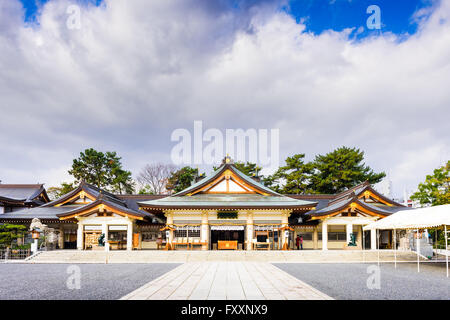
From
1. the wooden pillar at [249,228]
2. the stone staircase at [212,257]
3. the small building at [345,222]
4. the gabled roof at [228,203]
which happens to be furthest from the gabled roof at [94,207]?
the small building at [345,222]

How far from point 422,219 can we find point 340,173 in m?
28.5

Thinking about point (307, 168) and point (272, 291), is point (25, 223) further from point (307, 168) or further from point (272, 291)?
point (307, 168)

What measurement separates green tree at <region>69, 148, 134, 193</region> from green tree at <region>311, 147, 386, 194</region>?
2553cm

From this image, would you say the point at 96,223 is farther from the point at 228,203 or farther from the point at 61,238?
the point at 228,203

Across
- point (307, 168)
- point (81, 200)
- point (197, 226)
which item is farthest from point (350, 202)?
point (81, 200)

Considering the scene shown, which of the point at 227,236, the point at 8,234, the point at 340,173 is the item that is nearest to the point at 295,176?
the point at 340,173

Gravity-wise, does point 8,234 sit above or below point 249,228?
below

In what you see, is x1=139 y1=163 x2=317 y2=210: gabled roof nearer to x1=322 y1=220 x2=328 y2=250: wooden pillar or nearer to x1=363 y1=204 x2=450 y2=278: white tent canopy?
x1=322 y1=220 x2=328 y2=250: wooden pillar

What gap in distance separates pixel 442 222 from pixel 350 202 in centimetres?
1194

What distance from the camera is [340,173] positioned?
42.2 metres

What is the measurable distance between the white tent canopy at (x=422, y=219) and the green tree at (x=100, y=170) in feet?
121

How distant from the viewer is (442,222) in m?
13.0
